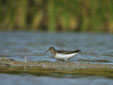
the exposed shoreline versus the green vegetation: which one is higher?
the green vegetation

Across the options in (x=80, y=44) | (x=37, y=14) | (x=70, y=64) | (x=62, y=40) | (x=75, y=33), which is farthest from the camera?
(x=75, y=33)

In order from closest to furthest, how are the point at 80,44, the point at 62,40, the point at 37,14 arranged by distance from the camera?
the point at 80,44 → the point at 62,40 → the point at 37,14

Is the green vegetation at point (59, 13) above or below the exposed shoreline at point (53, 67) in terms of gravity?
above

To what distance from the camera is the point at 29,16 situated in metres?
23.0

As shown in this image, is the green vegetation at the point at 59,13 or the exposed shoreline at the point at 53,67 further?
the green vegetation at the point at 59,13

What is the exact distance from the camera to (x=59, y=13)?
21312 mm

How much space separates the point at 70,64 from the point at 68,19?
984cm

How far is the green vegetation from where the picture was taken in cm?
2033

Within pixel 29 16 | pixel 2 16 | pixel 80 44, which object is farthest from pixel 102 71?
pixel 29 16

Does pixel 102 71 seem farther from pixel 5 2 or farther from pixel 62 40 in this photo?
pixel 5 2

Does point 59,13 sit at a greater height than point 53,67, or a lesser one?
greater

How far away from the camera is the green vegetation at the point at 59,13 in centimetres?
2033

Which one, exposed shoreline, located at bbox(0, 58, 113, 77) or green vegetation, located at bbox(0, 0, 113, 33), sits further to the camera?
green vegetation, located at bbox(0, 0, 113, 33)

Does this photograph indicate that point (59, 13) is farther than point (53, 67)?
Yes
